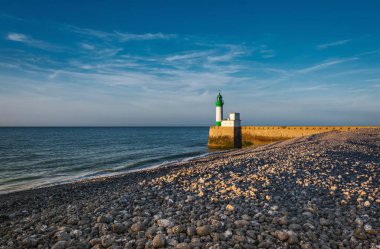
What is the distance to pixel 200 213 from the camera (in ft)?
19.2

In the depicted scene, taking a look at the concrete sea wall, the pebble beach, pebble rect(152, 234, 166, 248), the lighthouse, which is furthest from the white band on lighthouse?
pebble rect(152, 234, 166, 248)

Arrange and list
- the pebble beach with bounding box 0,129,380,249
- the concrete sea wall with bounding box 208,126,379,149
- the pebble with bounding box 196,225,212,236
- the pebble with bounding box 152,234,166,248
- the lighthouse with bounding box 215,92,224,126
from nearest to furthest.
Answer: the pebble with bounding box 152,234,166,248 < the pebble beach with bounding box 0,129,380,249 < the pebble with bounding box 196,225,212,236 < the concrete sea wall with bounding box 208,126,379,149 < the lighthouse with bounding box 215,92,224,126

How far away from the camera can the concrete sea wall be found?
1561 inches

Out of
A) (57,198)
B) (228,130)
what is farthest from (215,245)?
(228,130)

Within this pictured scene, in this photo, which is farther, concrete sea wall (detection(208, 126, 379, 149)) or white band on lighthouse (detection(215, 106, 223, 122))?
white band on lighthouse (detection(215, 106, 223, 122))

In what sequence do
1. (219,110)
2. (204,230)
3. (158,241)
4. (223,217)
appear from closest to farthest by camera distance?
(158,241) → (204,230) → (223,217) → (219,110)

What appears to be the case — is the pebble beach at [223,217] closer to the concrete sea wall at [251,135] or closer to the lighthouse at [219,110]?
the concrete sea wall at [251,135]

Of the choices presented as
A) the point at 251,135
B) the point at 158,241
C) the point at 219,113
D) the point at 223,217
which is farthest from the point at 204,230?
the point at 251,135

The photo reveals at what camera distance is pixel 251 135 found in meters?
43.9

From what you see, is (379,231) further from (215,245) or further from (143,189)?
(143,189)

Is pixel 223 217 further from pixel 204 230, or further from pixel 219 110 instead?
pixel 219 110

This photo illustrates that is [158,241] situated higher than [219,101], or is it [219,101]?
[219,101]

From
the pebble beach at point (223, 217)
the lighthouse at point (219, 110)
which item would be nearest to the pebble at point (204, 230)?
the pebble beach at point (223, 217)

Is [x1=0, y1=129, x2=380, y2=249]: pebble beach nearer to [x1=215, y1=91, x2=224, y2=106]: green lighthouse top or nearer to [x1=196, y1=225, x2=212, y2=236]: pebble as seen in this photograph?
[x1=196, y1=225, x2=212, y2=236]: pebble
